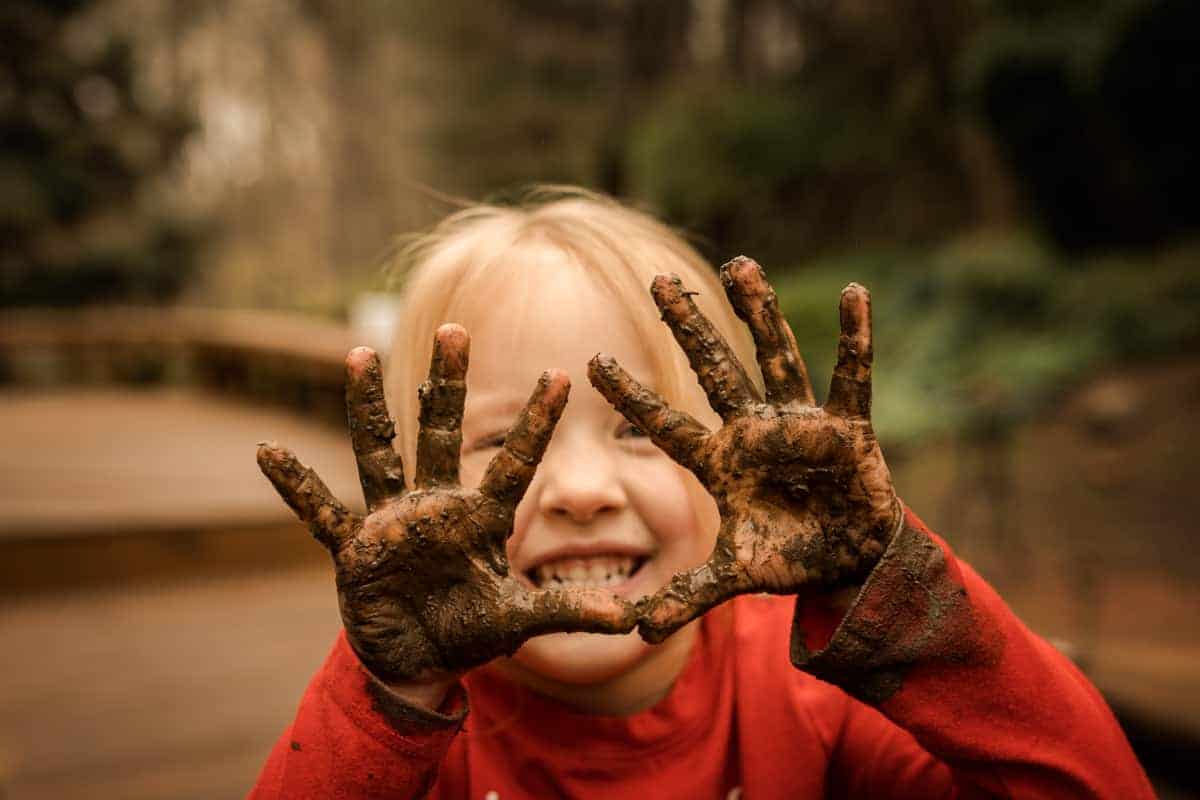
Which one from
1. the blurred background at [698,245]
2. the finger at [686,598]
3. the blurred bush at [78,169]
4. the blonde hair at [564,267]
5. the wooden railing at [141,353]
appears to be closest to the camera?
→ the finger at [686,598]

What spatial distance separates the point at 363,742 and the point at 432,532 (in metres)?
0.19

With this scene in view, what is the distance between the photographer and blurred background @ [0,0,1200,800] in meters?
3.14

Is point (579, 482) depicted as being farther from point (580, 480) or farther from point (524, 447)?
point (524, 447)

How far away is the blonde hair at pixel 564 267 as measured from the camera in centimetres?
100

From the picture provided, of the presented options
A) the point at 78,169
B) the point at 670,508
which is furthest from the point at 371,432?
the point at 78,169

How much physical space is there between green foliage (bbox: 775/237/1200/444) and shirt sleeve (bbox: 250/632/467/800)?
5639 mm

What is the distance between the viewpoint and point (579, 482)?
0.90 m

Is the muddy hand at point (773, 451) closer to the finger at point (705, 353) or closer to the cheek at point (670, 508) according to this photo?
the finger at point (705, 353)

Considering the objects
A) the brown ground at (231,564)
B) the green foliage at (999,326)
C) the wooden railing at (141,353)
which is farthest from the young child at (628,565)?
the wooden railing at (141,353)

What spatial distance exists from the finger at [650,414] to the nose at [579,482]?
0.13 metres

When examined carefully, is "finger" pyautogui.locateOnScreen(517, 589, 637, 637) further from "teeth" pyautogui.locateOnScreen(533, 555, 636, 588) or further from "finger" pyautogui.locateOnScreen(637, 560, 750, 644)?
"teeth" pyautogui.locateOnScreen(533, 555, 636, 588)

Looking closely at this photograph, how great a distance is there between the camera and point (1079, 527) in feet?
17.0

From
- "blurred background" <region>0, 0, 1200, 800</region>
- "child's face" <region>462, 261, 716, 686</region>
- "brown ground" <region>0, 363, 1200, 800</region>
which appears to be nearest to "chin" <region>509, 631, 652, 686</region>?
"child's face" <region>462, 261, 716, 686</region>

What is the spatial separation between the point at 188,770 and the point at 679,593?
7.03 feet
